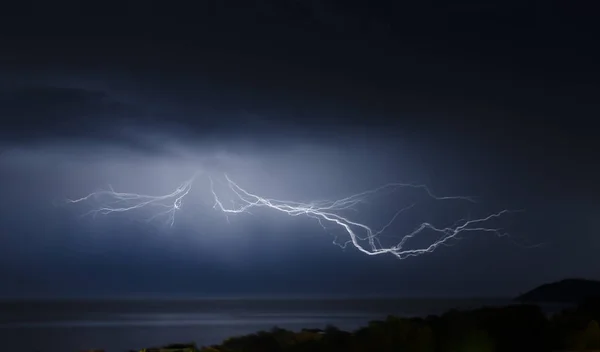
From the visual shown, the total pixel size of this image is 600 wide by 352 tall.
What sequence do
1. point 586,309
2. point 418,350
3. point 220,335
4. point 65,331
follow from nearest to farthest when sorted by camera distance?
1. point 418,350
2. point 586,309
3. point 220,335
4. point 65,331

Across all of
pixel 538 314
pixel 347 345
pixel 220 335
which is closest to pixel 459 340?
pixel 347 345

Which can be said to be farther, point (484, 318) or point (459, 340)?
point (484, 318)

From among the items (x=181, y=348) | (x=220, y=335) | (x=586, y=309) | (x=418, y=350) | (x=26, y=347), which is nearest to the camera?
(x=418, y=350)

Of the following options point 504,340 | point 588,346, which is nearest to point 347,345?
point 504,340

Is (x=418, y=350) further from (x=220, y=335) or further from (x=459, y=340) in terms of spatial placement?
(x=220, y=335)
